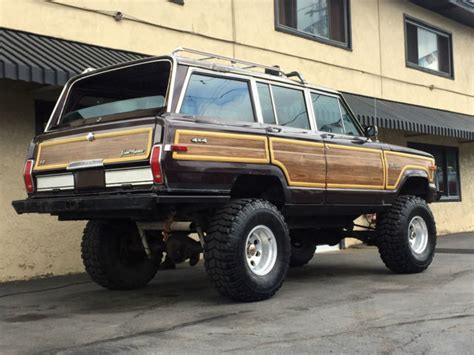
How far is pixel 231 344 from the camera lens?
4.41 metres

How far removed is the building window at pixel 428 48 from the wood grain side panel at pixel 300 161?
9186 mm

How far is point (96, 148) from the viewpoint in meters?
5.53

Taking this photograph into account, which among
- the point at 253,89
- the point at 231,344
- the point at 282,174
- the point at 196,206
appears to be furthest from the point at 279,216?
the point at 231,344

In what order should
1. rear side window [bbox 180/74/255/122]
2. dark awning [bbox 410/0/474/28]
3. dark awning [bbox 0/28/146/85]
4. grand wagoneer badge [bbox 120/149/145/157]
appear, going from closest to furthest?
grand wagoneer badge [bbox 120/149/145/157]
rear side window [bbox 180/74/255/122]
dark awning [bbox 0/28/146/85]
dark awning [bbox 410/0/474/28]

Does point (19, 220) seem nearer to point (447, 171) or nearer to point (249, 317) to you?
point (249, 317)

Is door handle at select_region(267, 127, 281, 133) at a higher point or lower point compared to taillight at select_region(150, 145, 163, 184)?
higher

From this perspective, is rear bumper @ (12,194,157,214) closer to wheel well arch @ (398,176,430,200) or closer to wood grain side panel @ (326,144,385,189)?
wood grain side panel @ (326,144,385,189)

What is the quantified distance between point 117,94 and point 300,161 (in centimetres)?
212

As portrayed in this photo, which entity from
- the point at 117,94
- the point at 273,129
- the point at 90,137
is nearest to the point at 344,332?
the point at 273,129

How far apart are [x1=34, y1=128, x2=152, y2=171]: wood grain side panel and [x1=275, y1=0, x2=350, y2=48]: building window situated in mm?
6606

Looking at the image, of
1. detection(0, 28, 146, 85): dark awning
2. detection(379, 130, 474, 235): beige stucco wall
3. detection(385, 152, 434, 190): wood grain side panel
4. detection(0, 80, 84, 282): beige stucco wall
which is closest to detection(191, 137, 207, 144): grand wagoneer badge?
detection(0, 28, 146, 85): dark awning

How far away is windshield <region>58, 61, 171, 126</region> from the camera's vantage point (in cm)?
581

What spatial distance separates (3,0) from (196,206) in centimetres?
411

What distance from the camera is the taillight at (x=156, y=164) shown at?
200 inches
